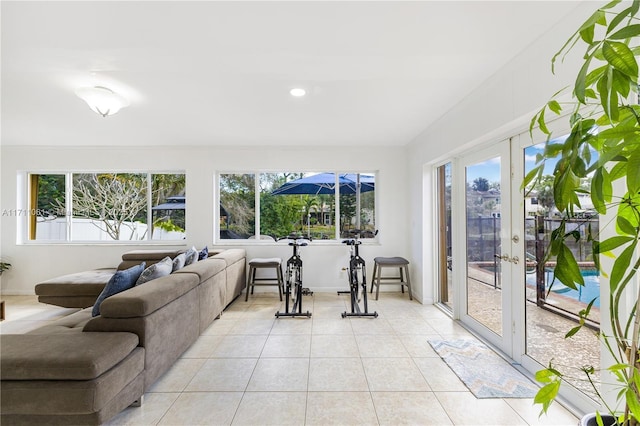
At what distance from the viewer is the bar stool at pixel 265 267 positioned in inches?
169

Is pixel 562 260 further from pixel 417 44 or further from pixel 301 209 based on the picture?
pixel 301 209

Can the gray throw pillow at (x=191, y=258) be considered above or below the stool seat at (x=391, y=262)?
above

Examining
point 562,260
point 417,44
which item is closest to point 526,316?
point 562,260

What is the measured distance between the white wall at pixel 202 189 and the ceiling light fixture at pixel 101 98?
2044mm

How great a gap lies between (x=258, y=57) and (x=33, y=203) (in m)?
5.29

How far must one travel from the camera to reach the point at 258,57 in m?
2.14

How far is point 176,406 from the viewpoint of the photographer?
77.2 inches

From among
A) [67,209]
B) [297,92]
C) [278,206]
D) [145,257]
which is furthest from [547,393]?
[67,209]

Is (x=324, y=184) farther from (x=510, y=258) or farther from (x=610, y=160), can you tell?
(x=610, y=160)

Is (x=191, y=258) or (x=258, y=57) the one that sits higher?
(x=258, y=57)

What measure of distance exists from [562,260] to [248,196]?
4.66 m

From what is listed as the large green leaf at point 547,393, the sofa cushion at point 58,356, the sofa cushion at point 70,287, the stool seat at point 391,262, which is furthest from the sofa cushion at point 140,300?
the stool seat at point 391,262

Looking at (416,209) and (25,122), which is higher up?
(25,122)

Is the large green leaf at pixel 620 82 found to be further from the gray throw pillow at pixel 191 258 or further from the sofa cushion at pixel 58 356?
the gray throw pillow at pixel 191 258
